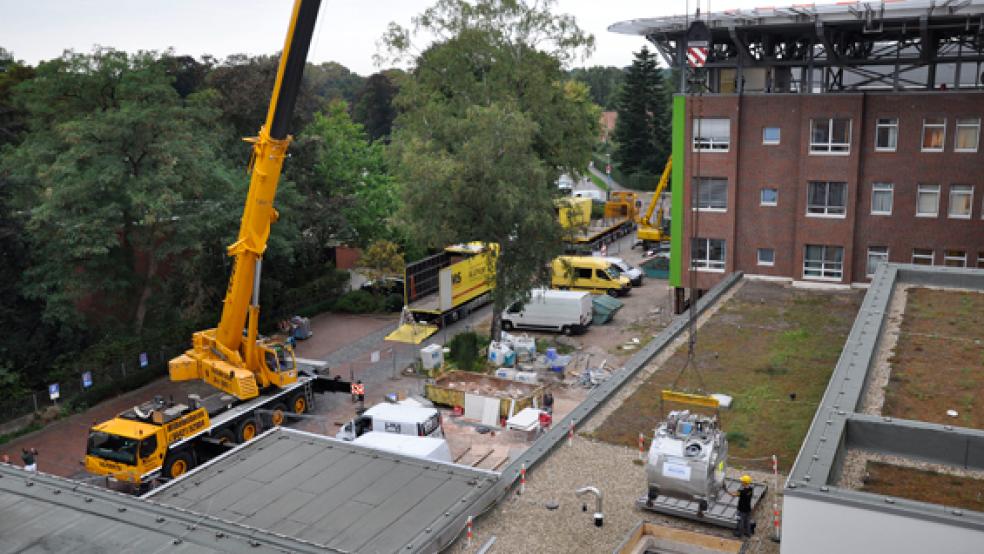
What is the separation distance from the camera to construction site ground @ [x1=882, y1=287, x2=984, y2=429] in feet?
57.7

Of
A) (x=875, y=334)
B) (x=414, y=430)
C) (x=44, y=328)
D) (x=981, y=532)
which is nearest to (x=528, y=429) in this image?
(x=414, y=430)

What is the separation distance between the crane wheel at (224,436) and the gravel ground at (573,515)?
12362mm

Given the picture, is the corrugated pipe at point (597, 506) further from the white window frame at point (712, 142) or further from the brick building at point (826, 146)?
the white window frame at point (712, 142)

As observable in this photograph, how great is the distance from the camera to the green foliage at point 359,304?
144ft

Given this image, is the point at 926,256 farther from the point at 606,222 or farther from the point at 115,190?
the point at 115,190

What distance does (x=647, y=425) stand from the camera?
62.6ft

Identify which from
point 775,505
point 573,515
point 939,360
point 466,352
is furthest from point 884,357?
point 466,352

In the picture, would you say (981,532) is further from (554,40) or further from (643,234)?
(643,234)

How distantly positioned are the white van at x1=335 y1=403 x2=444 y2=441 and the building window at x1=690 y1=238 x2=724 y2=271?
57.2 ft

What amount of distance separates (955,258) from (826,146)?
6690mm

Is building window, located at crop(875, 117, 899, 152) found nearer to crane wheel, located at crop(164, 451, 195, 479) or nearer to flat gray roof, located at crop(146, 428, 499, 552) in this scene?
flat gray roof, located at crop(146, 428, 499, 552)

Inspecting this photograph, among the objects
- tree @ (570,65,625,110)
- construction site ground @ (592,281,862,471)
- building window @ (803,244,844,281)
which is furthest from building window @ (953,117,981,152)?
tree @ (570,65,625,110)

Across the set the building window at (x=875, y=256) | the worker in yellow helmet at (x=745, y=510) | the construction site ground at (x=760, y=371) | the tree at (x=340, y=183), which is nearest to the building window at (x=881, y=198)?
the building window at (x=875, y=256)

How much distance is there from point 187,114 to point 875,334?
26.6 meters
